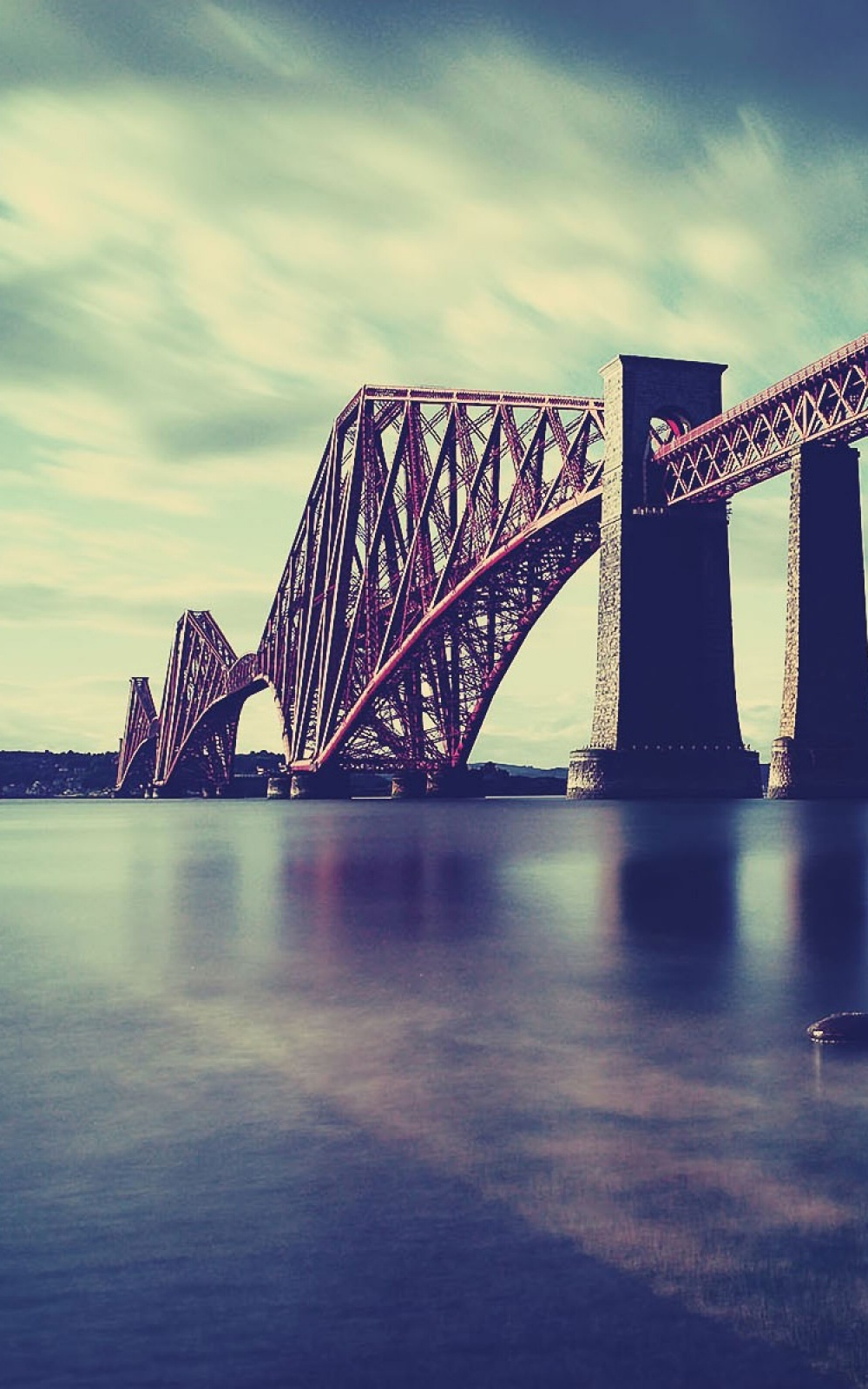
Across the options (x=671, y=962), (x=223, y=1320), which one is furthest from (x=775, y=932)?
(x=223, y=1320)

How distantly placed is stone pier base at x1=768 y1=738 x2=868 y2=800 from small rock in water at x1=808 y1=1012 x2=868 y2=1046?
37.7 meters

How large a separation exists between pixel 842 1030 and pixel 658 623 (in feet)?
161

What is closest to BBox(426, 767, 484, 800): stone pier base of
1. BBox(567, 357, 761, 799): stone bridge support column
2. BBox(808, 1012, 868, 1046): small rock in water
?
BBox(567, 357, 761, 799): stone bridge support column

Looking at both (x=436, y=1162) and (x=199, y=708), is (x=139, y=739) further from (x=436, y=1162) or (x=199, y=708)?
(x=436, y=1162)

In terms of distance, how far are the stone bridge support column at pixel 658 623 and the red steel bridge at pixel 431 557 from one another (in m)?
0.70

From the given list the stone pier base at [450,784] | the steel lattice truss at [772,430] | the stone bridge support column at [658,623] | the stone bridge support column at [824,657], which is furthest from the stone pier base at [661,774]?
the stone pier base at [450,784]

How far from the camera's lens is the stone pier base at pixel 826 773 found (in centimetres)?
4556

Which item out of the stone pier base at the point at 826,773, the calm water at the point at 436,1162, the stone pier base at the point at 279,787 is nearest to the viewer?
the calm water at the point at 436,1162

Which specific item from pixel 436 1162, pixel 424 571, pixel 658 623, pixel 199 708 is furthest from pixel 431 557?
pixel 436 1162

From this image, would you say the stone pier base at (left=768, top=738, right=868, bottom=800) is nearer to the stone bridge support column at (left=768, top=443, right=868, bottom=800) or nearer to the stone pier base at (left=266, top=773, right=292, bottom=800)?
the stone bridge support column at (left=768, top=443, right=868, bottom=800)

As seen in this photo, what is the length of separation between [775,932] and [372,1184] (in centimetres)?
1066

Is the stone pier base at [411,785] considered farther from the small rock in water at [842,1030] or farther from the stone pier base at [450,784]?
the small rock in water at [842,1030]

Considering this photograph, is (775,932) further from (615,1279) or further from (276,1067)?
(615,1279)

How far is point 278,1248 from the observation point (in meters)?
4.87
